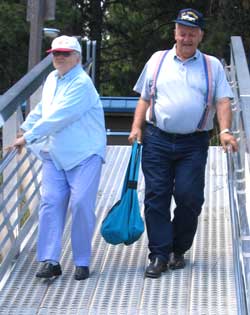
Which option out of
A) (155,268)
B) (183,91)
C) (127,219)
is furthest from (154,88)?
(155,268)

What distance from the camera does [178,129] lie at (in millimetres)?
4609

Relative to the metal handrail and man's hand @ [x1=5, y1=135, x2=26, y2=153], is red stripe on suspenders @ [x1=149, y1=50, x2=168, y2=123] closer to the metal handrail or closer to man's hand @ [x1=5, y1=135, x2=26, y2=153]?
the metal handrail

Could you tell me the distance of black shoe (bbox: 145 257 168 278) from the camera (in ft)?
15.6

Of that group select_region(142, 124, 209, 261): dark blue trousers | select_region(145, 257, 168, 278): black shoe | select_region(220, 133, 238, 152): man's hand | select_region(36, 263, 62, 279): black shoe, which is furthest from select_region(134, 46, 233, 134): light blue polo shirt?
select_region(36, 263, 62, 279): black shoe

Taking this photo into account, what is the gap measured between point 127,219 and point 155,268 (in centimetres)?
36

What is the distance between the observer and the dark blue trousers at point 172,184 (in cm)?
467

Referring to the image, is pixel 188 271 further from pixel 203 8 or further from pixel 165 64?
pixel 203 8

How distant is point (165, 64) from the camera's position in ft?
15.2

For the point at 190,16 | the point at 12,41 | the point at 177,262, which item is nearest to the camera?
the point at 190,16

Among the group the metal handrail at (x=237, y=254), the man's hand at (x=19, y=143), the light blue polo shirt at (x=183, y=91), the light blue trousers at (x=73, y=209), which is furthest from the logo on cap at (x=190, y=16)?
the man's hand at (x=19, y=143)

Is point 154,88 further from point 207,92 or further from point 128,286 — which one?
point 128,286

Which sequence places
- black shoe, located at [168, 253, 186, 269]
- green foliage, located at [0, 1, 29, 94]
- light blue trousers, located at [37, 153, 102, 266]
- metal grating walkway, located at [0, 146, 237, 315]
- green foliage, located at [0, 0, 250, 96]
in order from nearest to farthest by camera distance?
metal grating walkway, located at [0, 146, 237, 315] < light blue trousers, located at [37, 153, 102, 266] < black shoe, located at [168, 253, 186, 269] < green foliage, located at [0, 0, 250, 96] < green foliage, located at [0, 1, 29, 94]

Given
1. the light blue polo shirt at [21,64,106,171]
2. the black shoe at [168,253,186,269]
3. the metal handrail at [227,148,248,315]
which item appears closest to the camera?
the metal handrail at [227,148,248,315]

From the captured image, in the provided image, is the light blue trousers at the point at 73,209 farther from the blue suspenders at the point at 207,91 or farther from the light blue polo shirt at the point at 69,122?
the blue suspenders at the point at 207,91
